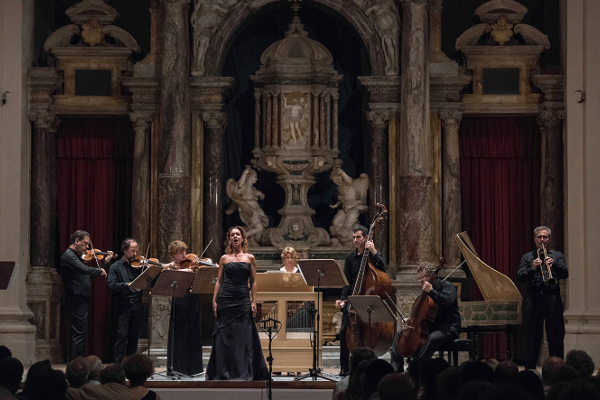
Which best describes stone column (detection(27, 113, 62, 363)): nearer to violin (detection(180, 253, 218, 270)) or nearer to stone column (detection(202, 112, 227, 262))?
stone column (detection(202, 112, 227, 262))

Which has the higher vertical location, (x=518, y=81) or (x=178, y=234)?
(x=518, y=81)

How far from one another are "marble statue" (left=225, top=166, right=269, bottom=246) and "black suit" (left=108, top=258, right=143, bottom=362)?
7.10 feet

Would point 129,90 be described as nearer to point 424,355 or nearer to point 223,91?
point 223,91

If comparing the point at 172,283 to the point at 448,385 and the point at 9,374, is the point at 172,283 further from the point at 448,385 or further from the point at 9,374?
the point at 448,385

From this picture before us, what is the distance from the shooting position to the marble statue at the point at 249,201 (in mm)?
11133

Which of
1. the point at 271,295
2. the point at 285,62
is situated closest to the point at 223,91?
the point at 285,62

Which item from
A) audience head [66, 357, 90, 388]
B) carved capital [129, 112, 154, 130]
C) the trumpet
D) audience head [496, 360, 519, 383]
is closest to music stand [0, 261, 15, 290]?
audience head [66, 357, 90, 388]

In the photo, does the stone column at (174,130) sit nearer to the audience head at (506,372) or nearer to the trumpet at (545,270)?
the trumpet at (545,270)

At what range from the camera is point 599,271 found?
1050cm

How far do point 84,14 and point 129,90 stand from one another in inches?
42.6

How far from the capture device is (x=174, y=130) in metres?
10.7

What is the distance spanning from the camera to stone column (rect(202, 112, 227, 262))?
11.1 meters

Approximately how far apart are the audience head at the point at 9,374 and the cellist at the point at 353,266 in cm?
428

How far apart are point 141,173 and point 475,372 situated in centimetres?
743
